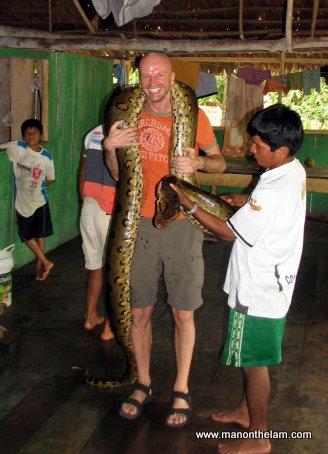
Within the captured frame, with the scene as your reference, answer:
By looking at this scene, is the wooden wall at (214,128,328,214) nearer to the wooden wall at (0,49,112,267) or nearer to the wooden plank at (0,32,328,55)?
the wooden plank at (0,32,328,55)

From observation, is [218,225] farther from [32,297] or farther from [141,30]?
[141,30]

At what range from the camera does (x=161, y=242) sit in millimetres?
3445

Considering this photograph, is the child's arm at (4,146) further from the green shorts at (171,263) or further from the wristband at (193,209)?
the wristband at (193,209)

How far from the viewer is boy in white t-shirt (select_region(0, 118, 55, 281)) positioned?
6.19 meters

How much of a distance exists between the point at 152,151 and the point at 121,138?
0.26 m

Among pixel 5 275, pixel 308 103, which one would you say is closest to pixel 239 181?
pixel 308 103

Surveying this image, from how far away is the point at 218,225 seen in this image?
9.58 ft

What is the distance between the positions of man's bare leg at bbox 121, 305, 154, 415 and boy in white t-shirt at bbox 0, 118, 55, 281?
9.31 ft

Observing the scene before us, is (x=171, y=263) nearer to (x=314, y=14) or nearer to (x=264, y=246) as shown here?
(x=264, y=246)

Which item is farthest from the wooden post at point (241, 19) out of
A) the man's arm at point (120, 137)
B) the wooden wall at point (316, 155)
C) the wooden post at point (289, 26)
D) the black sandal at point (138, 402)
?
the black sandal at point (138, 402)

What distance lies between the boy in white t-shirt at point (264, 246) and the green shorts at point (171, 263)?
37 cm

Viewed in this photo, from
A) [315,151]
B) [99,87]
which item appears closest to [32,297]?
[99,87]

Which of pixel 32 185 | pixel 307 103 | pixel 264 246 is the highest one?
pixel 307 103

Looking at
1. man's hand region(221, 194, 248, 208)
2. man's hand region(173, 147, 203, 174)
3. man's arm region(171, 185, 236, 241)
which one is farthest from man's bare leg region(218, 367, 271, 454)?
man's hand region(173, 147, 203, 174)
